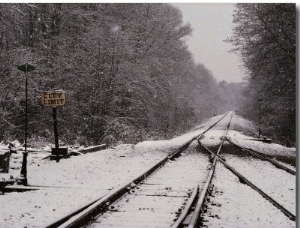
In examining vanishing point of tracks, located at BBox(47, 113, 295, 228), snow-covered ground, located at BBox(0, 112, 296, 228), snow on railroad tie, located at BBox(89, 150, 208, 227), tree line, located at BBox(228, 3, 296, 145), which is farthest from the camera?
tree line, located at BBox(228, 3, 296, 145)

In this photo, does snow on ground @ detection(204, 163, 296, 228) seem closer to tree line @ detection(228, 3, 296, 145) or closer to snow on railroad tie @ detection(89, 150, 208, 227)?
snow on railroad tie @ detection(89, 150, 208, 227)

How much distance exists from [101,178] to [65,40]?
9279 millimetres

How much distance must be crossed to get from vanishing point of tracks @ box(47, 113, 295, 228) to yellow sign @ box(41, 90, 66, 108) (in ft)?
8.17

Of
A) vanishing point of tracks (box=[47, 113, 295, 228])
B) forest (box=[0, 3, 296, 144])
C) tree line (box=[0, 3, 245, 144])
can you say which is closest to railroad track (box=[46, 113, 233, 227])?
vanishing point of tracks (box=[47, 113, 295, 228])

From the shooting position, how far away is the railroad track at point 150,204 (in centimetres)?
449

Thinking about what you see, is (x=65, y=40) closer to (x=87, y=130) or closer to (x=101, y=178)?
(x=87, y=130)

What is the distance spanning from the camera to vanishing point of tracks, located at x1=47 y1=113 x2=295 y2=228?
4477 mm

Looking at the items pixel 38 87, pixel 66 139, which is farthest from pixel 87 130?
pixel 38 87

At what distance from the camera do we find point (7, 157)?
24.4ft

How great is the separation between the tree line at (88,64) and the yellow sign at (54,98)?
360 centimetres

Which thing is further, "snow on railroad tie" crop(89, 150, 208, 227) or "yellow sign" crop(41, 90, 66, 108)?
"yellow sign" crop(41, 90, 66, 108)

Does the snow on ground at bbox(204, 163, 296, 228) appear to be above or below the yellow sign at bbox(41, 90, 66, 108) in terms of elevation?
below

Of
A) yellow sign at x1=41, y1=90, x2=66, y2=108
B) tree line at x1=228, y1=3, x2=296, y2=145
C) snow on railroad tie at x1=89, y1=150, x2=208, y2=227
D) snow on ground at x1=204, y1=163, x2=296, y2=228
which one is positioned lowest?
snow on ground at x1=204, y1=163, x2=296, y2=228

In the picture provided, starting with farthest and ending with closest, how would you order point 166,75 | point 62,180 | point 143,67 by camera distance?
point 166,75
point 143,67
point 62,180
